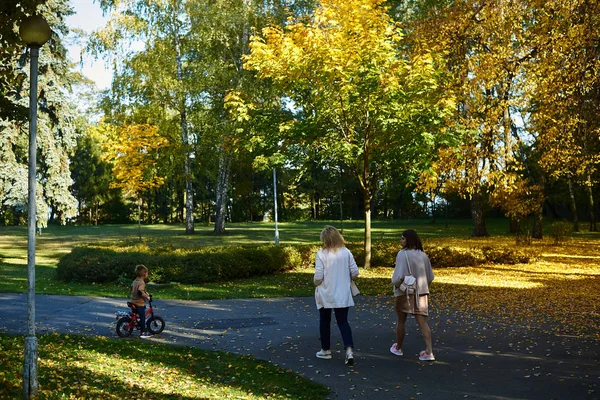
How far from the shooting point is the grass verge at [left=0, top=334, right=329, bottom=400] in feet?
20.5

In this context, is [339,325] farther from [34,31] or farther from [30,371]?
[34,31]

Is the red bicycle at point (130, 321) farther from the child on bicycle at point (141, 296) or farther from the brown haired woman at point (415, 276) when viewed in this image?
the brown haired woman at point (415, 276)

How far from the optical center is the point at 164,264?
17.7 m

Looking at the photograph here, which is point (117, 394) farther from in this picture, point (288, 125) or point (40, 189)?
point (40, 189)

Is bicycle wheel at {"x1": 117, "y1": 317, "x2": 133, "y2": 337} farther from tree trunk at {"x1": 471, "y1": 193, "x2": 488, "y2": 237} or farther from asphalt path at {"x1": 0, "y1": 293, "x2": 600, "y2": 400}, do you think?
tree trunk at {"x1": 471, "y1": 193, "x2": 488, "y2": 237}

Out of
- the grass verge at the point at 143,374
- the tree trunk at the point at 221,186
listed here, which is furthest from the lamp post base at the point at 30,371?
the tree trunk at the point at 221,186

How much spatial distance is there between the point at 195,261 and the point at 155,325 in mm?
7895

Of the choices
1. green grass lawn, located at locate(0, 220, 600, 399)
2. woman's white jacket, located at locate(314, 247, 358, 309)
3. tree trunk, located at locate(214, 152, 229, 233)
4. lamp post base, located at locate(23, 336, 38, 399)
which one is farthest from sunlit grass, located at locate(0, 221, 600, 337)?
tree trunk, located at locate(214, 152, 229, 233)

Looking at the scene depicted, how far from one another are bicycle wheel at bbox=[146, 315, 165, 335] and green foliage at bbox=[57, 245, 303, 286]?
714cm

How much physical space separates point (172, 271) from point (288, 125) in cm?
603

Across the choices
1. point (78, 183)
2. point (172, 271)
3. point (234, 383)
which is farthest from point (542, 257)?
point (78, 183)

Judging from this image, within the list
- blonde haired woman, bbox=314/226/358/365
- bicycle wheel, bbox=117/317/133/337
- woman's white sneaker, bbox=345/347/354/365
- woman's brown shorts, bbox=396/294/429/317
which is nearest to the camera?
woman's white sneaker, bbox=345/347/354/365

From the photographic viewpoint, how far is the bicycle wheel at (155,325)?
9.93 metres

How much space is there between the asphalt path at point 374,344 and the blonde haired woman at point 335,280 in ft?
1.84
